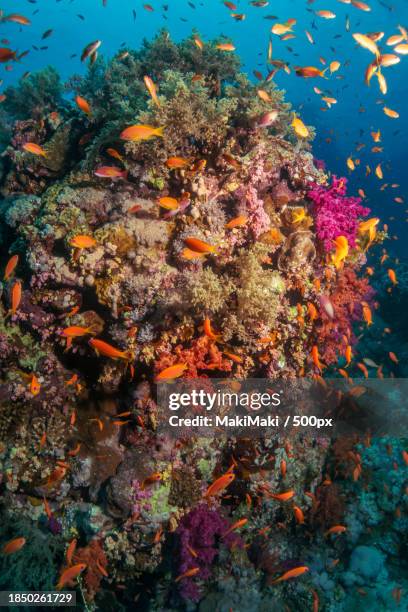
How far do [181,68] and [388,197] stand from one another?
30.9 metres

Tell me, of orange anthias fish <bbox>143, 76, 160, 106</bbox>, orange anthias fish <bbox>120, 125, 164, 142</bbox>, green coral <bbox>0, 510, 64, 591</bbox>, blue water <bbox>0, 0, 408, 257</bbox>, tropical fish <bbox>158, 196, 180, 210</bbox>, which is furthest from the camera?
blue water <bbox>0, 0, 408, 257</bbox>

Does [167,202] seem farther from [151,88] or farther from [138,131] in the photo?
[151,88]

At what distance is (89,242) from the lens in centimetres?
457

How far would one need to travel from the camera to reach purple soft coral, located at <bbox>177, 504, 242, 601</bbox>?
16.3 feet

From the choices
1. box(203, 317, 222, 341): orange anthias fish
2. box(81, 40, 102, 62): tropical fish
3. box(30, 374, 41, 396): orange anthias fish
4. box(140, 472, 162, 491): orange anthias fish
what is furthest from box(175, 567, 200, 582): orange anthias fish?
box(81, 40, 102, 62): tropical fish

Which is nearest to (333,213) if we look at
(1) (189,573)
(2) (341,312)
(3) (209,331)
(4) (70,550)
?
(2) (341,312)

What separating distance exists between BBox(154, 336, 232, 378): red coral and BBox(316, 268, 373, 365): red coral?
1842 millimetres

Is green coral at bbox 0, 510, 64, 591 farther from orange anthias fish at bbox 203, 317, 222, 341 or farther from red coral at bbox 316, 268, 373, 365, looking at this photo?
red coral at bbox 316, 268, 373, 365

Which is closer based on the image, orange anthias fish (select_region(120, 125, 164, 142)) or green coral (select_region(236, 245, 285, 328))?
orange anthias fish (select_region(120, 125, 164, 142))

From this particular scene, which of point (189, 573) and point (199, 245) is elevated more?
point (199, 245)

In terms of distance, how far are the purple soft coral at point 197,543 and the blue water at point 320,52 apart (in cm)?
1100

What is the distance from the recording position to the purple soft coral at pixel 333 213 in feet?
18.3

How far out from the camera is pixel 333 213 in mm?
5688

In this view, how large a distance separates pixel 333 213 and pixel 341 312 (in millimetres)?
1670
